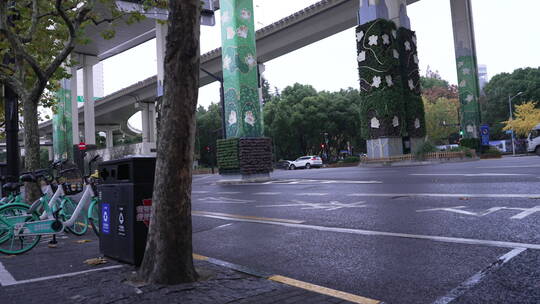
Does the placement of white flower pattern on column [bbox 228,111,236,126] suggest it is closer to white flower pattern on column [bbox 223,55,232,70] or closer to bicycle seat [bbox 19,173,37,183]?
white flower pattern on column [bbox 223,55,232,70]

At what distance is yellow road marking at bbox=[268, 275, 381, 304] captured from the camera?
3103 millimetres

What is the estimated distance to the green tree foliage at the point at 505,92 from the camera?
195 feet

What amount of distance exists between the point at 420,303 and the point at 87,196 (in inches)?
218

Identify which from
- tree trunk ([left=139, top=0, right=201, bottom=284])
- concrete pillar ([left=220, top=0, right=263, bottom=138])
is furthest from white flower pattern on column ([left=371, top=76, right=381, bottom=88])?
tree trunk ([left=139, top=0, right=201, bottom=284])

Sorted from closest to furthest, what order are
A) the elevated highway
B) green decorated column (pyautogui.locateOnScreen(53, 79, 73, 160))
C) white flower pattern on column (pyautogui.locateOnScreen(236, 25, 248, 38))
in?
1. white flower pattern on column (pyautogui.locateOnScreen(236, 25, 248, 38))
2. the elevated highway
3. green decorated column (pyautogui.locateOnScreen(53, 79, 73, 160))

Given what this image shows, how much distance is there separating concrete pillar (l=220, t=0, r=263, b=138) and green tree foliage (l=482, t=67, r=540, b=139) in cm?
4981

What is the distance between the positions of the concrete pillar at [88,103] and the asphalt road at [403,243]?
138 feet

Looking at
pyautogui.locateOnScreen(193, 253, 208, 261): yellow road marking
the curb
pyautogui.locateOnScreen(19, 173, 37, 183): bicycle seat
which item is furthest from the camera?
pyautogui.locateOnScreen(19, 173, 37, 183): bicycle seat

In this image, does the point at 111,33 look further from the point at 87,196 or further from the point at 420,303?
the point at 420,303

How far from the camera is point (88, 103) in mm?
48125

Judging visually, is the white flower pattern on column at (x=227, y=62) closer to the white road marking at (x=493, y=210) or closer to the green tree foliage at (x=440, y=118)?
the white road marking at (x=493, y=210)

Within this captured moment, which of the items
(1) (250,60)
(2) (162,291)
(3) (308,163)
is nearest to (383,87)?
(1) (250,60)

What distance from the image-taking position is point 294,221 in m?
7.22

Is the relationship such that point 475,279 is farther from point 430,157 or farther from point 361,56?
point 361,56
